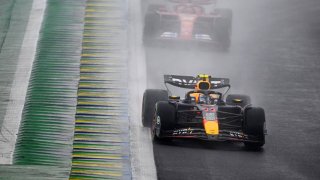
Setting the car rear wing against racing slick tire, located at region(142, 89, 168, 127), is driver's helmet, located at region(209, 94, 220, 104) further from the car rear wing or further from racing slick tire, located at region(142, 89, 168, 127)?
racing slick tire, located at region(142, 89, 168, 127)

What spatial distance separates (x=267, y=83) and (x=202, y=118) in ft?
22.4

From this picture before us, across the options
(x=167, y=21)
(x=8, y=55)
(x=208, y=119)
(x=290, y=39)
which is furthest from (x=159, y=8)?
(x=208, y=119)

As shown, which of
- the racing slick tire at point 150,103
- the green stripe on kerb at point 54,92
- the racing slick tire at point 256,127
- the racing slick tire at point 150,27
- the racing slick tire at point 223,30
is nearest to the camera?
the green stripe on kerb at point 54,92

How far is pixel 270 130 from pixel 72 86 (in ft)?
13.9

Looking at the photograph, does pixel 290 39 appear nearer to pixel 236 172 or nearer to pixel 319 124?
pixel 319 124

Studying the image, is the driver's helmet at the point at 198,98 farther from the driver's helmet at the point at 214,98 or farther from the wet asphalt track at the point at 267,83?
the wet asphalt track at the point at 267,83

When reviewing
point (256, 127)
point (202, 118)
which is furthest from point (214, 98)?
point (256, 127)

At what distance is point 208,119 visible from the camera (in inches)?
685

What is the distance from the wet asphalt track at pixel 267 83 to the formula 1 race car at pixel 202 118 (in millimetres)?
279

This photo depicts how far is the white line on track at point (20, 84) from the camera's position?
1545 centimetres

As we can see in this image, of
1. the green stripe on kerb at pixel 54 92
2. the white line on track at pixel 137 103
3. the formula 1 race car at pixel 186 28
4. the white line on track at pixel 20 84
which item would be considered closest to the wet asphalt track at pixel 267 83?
the white line on track at pixel 137 103

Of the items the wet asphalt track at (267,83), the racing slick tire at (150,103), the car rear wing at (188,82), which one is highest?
the car rear wing at (188,82)

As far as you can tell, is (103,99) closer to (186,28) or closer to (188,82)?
(188,82)

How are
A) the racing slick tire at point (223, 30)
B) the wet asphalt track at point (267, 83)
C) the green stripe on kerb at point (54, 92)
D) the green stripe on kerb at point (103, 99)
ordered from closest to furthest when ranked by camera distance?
the green stripe on kerb at point (103, 99)
the green stripe on kerb at point (54, 92)
the wet asphalt track at point (267, 83)
the racing slick tire at point (223, 30)
